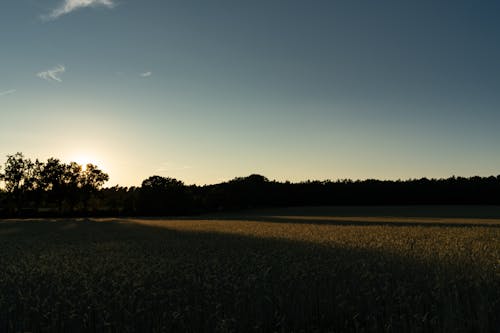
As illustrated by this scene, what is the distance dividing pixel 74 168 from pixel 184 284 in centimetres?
10061

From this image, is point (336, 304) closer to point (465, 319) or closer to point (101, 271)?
point (465, 319)

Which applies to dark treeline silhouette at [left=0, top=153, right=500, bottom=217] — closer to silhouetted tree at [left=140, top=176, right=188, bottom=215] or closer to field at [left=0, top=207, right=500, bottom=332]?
silhouetted tree at [left=140, top=176, right=188, bottom=215]

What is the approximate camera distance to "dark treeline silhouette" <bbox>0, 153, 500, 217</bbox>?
97.1 m

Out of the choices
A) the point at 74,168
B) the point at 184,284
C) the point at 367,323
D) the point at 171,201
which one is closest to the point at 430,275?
the point at 367,323

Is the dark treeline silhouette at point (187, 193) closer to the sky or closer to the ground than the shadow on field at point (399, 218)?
closer to the sky

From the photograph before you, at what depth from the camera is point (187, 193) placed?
332 ft

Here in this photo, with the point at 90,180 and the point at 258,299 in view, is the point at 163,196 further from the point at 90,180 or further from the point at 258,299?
the point at 258,299

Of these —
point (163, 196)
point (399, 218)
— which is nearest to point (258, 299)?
point (399, 218)

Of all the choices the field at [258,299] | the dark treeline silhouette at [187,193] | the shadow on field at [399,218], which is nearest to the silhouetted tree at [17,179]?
the dark treeline silhouette at [187,193]

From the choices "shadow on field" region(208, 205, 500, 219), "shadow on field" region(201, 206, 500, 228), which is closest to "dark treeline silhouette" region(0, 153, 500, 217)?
"shadow on field" region(208, 205, 500, 219)

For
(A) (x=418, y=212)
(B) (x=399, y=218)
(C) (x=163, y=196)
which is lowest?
(B) (x=399, y=218)

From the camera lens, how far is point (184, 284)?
10047 mm

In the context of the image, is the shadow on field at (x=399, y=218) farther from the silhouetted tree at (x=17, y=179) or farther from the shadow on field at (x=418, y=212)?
the silhouetted tree at (x=17, y=179)

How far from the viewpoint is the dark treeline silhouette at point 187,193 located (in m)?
97.1
